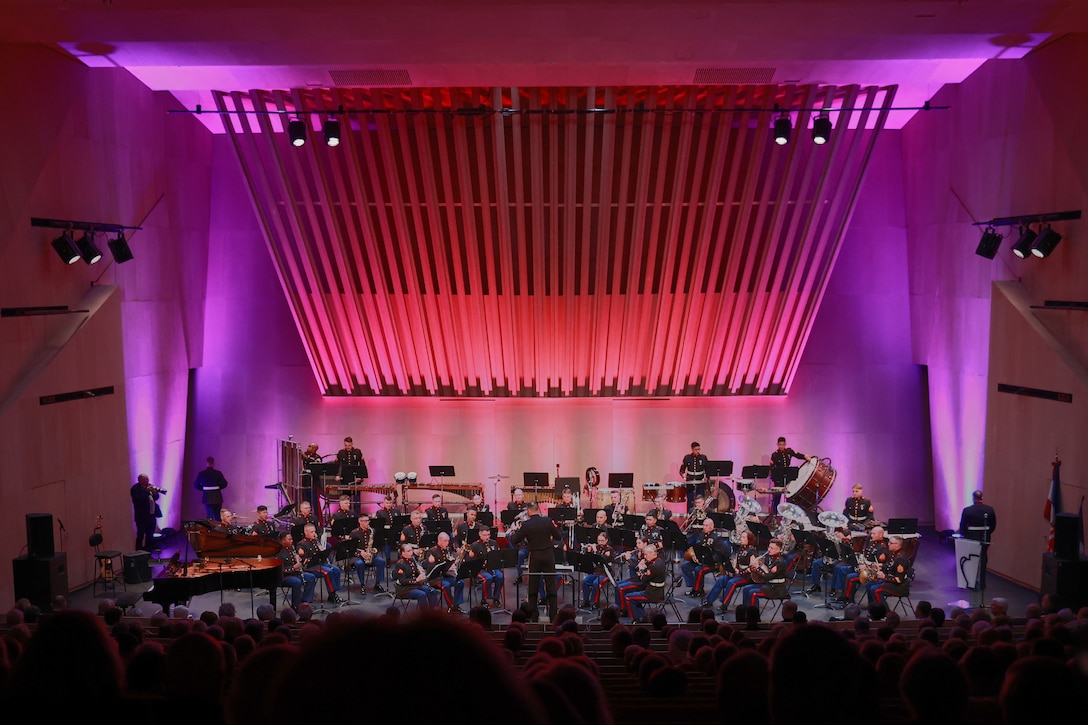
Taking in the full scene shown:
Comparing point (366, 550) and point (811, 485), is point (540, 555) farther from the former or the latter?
point (811, 485)

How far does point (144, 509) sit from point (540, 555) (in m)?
6.23

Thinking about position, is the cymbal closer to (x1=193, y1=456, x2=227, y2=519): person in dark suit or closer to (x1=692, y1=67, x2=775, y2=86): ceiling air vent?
(x1=692, y1=67, x2=775, y2=86): ceiling air vent

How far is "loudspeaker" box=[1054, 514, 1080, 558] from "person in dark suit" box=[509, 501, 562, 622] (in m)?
6.16

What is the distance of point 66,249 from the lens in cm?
1224

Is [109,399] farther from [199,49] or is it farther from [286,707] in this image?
[286,707]

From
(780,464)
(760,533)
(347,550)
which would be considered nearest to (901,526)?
(760,533)

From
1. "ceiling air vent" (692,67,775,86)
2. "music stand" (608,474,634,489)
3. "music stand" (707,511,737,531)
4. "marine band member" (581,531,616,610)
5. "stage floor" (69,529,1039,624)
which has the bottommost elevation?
"stage floor" (69,529,1039,624)

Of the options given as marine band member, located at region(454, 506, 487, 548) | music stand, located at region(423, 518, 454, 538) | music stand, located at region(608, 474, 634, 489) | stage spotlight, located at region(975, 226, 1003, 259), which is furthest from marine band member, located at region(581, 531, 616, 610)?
stage spotlight, located at region(975, 226, 1003, 259)

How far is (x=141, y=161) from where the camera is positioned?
1455 centimetres

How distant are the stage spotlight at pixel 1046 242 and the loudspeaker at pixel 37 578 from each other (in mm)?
12910

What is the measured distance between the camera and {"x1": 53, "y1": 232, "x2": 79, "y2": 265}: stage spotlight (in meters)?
12.2

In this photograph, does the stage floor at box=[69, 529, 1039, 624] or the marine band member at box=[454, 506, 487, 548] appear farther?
the marine band member at box=[454, 506, 487, 548]

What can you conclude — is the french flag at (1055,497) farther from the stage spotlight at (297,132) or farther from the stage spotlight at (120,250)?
the stage spotlight at (120,250)

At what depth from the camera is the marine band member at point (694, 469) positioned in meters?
15.8
